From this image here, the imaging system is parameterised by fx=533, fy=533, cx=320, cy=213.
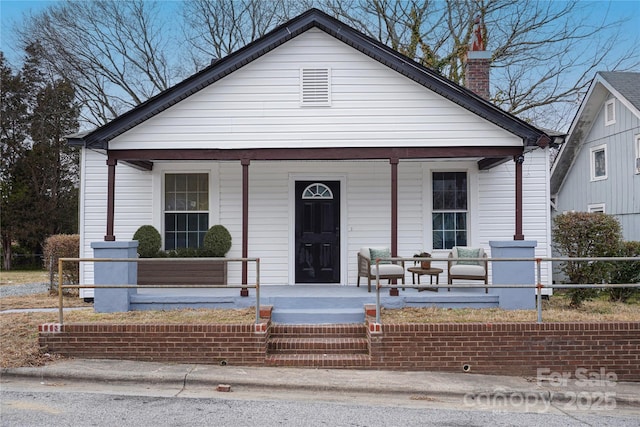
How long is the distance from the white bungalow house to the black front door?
22 mm

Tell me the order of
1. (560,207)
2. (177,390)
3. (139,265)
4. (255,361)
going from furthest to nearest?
(560,207)
(139,265)
(255,361)
(177,390)

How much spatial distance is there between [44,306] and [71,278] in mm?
1959

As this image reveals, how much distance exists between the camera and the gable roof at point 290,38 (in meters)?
9.00

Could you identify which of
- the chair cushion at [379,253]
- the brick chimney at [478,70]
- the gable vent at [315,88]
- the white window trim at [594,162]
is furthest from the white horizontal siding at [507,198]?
the white window trim at [594,162]

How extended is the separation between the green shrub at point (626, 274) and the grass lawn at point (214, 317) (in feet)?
3.18

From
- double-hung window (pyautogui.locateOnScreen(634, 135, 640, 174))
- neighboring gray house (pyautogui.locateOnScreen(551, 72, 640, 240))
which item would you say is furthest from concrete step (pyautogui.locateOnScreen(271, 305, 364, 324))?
double-hung window (pyautogui.locateOnScreen(634, 135, 640, 174))

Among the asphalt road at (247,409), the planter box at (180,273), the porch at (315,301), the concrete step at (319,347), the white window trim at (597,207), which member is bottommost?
the asphalt road at (247,409)

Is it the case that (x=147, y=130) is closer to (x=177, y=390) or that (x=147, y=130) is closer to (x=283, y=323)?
(x=283, y=323)

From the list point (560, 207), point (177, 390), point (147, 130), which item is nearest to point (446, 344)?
point (177, 390)

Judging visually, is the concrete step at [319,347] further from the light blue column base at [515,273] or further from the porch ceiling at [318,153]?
the porch ceiling at [318,153]

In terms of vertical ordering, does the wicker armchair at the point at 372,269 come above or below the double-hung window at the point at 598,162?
below

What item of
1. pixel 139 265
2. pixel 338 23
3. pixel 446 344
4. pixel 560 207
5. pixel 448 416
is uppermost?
pixel 338 23

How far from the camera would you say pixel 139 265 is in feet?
33.2

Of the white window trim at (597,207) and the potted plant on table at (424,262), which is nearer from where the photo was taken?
the potted plant on table at (424,262)
